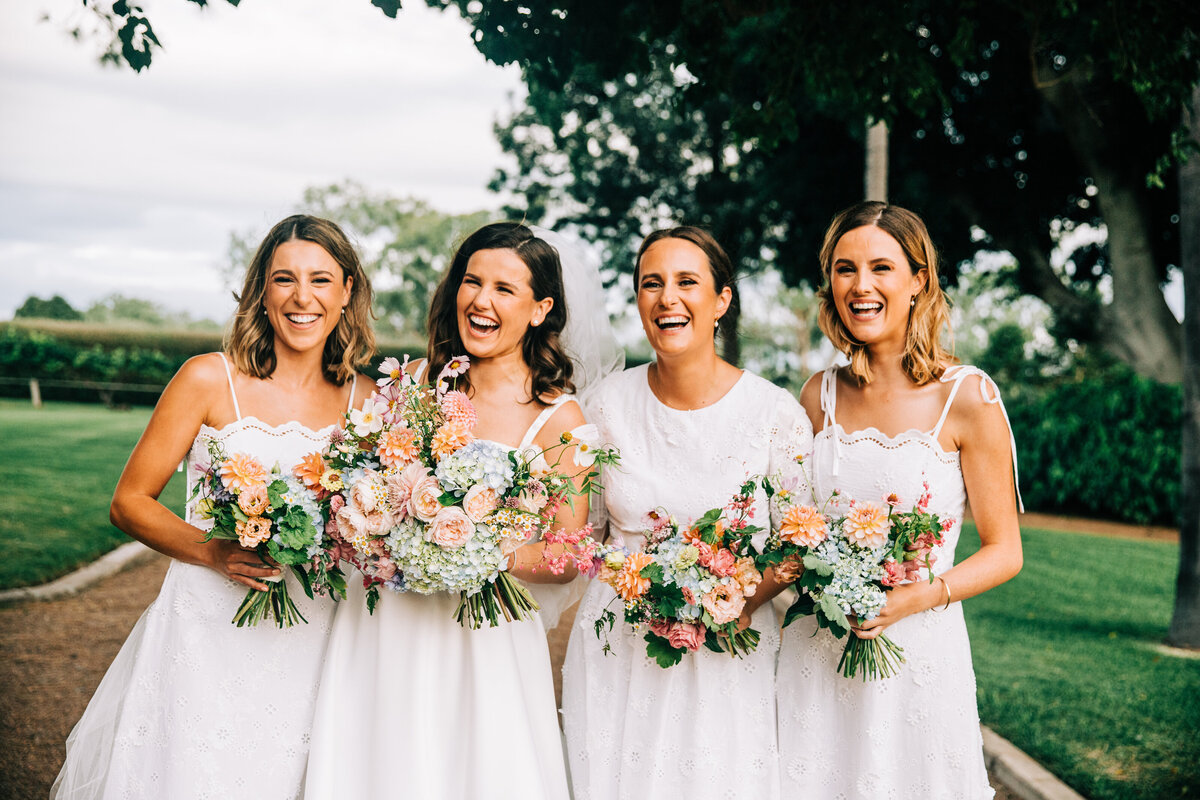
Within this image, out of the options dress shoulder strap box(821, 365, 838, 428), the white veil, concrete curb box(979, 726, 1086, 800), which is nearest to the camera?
dress shoulder strap box(821, 365, 838, 428)

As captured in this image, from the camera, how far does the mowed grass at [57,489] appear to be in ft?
30.7

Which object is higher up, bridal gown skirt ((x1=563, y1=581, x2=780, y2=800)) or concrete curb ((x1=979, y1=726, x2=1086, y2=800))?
bridal gown skirt ((x1=563, y1=581, x2=780, y2=800))

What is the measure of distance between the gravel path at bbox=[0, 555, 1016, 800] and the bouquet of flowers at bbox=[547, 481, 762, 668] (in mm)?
3123

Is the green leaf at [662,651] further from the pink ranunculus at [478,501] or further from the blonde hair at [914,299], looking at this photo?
the blonde hair at [914,299]

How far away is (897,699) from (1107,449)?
14.8m

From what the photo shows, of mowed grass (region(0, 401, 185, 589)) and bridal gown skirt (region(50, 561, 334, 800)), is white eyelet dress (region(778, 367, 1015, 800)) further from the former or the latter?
mowed grass (region(0, 401, 185, 589))

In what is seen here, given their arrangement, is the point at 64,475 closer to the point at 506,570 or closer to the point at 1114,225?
the point at 506,570

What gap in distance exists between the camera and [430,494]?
275 cm

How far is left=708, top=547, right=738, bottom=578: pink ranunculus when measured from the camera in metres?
2.83

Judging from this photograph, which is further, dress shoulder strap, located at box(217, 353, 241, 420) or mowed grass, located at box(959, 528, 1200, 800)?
mowed grass, located at box(959, 528, 1200, 800)

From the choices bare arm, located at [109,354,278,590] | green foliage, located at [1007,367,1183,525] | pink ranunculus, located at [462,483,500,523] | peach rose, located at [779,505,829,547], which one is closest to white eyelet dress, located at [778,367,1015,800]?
peach rose, located at [779,505,829,547]

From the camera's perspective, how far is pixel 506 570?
3.03 m

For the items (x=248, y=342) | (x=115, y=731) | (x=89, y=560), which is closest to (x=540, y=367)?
(x=248, y=342)

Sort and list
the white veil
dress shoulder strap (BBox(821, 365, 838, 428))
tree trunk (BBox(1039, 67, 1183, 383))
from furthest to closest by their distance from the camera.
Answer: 1. tree trunk (BBox(1039, 67, 1183, 383))
2. the white veil
3. dress shoulder strap (BBox(821, 365, 838, 428))
